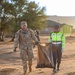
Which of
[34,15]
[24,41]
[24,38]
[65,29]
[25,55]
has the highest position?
[34,15]

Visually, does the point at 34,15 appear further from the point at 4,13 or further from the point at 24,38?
the point at 24,38

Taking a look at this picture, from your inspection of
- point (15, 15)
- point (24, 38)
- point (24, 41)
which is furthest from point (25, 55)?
point (15, 15)

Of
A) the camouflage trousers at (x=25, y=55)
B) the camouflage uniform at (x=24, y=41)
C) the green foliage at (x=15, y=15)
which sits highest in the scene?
the green foliage at (x=15, y=15)

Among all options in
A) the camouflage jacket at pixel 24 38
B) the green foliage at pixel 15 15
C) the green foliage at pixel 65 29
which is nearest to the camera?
the camouflage jacket at pixel 24 38

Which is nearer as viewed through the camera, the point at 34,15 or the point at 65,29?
the point at 34,15

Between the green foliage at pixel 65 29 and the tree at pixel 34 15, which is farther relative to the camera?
the green foliage at pixel 65 29

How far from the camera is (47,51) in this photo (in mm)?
10836

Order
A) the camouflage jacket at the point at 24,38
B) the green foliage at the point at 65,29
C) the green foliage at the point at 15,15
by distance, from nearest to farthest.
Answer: the camouflage jacket at the point at 24,38
the green foliage at the point at 15,15
the green foliage at the point at 65,29

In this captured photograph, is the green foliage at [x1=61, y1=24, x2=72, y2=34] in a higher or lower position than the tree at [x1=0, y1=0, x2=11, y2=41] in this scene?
lower

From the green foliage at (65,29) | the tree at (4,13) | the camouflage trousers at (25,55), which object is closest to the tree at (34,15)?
the tree at (4,13)

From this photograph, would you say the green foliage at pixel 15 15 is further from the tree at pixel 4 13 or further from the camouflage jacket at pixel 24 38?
the camouflage jacket at pixel 24 38

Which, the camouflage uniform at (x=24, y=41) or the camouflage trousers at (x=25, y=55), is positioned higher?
the camouflage uniform at (x=24, y=41)

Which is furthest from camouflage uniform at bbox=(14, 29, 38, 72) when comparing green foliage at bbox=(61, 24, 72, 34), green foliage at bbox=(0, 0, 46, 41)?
green foliage at bbox=(61, 24, 72, 34)

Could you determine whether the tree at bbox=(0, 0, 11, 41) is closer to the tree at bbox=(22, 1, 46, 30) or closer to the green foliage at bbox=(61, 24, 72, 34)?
the tree at bbox=(22, 1, 46, 30)
